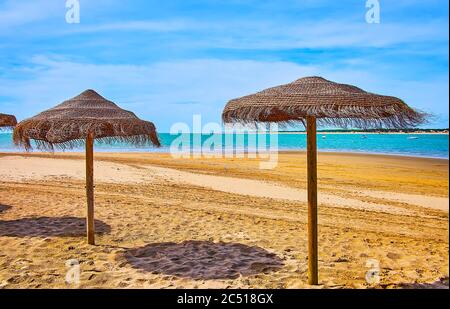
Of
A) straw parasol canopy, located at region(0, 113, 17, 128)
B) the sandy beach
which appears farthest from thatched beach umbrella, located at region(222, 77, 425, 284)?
straw parasol canopy, located at region(0, 113, 17, 128)

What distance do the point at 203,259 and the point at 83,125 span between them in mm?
2380

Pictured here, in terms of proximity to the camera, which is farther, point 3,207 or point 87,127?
point 3,207

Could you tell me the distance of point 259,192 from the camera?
11703 mm

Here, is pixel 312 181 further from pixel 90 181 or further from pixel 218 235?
pixel 90 181

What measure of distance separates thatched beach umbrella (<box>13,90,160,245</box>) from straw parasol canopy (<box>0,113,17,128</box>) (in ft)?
4.71

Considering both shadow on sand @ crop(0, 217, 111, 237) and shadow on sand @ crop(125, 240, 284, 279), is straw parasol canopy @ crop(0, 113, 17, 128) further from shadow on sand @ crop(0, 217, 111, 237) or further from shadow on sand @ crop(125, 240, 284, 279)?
shadow on sand @ crop(125, 240, 284, 279)

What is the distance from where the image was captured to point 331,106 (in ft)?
13.0

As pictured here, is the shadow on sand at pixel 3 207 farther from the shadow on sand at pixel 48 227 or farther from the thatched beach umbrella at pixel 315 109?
the thatched beach umbrella at pixel 315 109

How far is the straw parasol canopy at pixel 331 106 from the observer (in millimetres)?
3971

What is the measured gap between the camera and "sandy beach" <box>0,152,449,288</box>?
15.8ft

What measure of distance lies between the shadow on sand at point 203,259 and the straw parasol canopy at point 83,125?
1685 mm

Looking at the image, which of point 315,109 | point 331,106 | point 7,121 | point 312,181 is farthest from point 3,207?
point 331,106

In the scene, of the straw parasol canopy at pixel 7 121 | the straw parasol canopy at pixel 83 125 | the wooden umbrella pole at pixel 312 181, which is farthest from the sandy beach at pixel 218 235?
the straw parasol canopy at pixel 7 121
